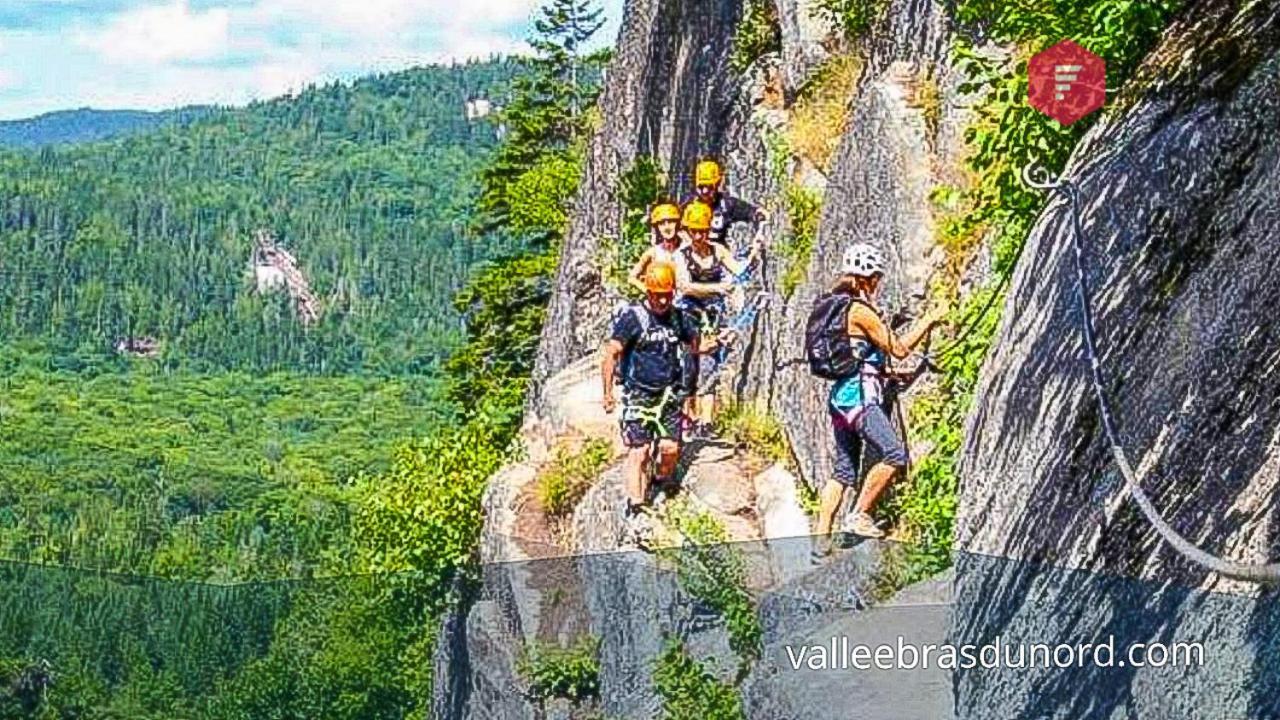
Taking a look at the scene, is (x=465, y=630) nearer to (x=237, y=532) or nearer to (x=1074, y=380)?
(x=1074, y=380)

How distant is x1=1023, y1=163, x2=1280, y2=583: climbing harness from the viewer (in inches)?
182

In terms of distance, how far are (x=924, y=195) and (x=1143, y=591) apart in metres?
6.66

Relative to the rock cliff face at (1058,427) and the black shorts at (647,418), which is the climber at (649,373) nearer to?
the black shorts at (647,418)

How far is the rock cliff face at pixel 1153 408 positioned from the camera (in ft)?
17.6

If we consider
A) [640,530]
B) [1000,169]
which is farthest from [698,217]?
[1000,169]

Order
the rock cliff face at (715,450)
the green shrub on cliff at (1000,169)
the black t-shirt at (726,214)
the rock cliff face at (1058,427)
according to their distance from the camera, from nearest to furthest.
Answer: the rock cliff face at (1058,427) < the green shrub on cliff at (1000,169) < the rock cliff face at (715,450) < the black t-shirt at (726,214)

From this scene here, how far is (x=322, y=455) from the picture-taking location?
14912cm

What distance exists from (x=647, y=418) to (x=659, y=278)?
1.19 meters

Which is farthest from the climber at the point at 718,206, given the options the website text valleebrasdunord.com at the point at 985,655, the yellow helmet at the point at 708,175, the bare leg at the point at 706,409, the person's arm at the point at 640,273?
the website text valleebrasdunord.com at the point at 985,655

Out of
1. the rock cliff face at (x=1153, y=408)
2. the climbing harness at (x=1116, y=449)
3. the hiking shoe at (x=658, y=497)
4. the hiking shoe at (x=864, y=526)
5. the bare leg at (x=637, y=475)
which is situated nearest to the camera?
the climbing harness at (x=1116, y=449)

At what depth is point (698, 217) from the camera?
44.6 ft

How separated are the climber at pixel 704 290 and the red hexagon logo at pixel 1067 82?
15.0 feet

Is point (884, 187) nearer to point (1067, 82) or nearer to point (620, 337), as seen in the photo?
point (620, 337)

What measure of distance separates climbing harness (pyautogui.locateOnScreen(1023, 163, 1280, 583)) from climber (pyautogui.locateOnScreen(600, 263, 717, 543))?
339cm
